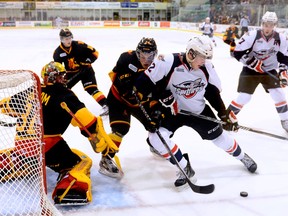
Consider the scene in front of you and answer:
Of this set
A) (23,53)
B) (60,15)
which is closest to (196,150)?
(23,53)

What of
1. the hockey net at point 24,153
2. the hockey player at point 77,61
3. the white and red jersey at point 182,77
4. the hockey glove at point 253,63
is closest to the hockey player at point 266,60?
the hockey glove at point 253,63

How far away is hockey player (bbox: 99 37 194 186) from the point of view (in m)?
2.49

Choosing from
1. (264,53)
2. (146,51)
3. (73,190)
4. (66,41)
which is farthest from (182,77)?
(66,41)

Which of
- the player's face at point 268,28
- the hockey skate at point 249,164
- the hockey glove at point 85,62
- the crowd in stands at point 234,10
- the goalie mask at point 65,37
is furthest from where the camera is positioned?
the crowd in stands at point 234,10

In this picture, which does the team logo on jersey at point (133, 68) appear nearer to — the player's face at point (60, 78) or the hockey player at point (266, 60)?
the player's face at point (60, 78)

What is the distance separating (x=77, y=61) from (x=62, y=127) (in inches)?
70.6

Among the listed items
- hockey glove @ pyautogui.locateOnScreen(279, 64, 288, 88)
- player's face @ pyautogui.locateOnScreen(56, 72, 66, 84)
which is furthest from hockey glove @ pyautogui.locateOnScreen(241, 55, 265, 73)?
player's face @ pyautogui.locateOnScreen(56, 72, 66, 84)

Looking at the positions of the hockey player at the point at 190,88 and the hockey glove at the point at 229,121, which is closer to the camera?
the hockey player at the point at 190,88

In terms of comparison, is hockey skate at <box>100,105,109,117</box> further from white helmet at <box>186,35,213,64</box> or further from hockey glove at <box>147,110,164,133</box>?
white helmet at <box>186,35,213,64</box>

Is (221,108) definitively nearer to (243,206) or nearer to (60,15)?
(243,206)

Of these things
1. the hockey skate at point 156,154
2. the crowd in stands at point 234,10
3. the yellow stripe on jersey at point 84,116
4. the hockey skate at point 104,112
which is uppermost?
the crowd in stands at point 234,10

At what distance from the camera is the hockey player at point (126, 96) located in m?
2.49

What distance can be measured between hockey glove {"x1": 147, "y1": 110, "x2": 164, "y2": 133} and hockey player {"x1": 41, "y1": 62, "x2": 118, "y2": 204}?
277 millimetres

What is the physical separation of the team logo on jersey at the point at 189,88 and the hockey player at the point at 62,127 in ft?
A: 1.83
